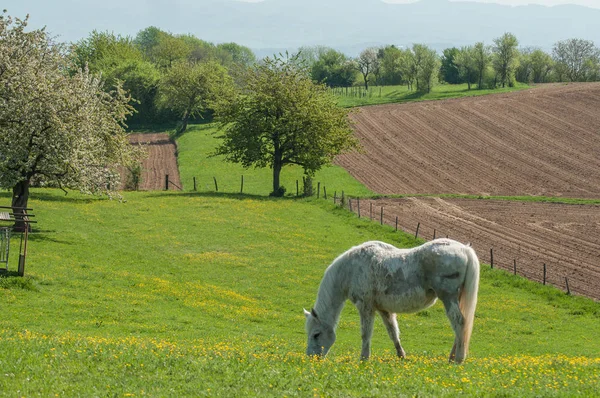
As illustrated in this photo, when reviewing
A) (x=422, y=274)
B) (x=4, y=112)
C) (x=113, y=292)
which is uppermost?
(x=4, y=112)

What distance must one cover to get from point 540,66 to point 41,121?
124 meters

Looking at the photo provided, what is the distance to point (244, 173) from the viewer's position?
240ft

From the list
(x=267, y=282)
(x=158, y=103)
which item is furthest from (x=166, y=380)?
(x=158, y=103)

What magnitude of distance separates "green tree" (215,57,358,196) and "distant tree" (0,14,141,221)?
2081 cm

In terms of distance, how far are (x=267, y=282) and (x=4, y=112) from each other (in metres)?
17.4

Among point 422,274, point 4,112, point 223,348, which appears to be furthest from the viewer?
point 4,112

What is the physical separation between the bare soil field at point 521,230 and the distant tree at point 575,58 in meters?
95.8

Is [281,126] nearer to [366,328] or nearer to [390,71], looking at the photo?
[366,328]

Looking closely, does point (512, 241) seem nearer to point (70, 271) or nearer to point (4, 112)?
point (70, 271)

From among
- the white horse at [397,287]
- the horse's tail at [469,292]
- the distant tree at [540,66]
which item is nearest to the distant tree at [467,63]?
the distant tree at [540,66]

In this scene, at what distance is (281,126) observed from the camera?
199 ft

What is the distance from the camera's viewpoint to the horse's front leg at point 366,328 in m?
18.0

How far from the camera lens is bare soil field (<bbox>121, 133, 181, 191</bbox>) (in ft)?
226

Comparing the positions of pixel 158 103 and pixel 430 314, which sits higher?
pixel 158 103
